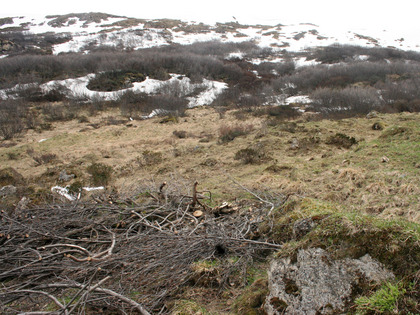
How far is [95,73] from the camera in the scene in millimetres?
24016

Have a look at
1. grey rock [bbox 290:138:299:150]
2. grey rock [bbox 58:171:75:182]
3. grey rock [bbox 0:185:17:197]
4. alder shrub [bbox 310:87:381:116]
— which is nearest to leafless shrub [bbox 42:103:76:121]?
grey rock [bbox 58:171:75:182]

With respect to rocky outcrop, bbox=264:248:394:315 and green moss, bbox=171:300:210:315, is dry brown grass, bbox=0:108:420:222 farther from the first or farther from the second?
green moss, bbox=171:300:210:315

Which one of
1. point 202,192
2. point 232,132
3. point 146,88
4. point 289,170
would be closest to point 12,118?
point 146,88

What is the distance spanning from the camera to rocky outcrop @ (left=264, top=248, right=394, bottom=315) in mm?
1204

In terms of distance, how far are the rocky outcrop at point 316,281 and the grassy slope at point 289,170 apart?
5cm

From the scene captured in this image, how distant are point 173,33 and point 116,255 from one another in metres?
48.1

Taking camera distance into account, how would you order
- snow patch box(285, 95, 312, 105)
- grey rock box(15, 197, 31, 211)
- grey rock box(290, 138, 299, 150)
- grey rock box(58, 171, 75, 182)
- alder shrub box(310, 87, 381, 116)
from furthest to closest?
1. snow patch box(285, 95, 312, 105)
2. alder shrub box(310, 87, 381, 116)
3. grey rock box(290, 138, 299, 150)
4. grey rock box(58, 171, 75, 182)
5. grey rock box(15, 197, 31, 211)

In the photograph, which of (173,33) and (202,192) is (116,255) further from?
(173,33)

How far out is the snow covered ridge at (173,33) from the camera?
123ft

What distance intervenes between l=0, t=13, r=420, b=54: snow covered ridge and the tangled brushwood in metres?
36.2

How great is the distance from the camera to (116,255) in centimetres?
240

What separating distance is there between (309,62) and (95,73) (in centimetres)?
2396

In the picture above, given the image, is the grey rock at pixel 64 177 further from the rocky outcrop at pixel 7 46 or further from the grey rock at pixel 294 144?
the rocky outcrop at pixel 7 46

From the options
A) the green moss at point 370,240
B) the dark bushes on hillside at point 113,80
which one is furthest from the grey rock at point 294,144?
the dark bushes on hillside at point 113,80
